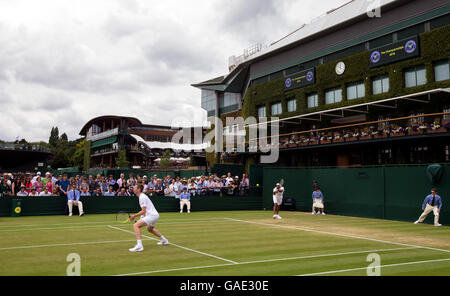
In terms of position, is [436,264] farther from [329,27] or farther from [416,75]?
[329,27]

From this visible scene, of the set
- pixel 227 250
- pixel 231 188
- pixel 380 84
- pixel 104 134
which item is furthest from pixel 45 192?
pixel 104 134

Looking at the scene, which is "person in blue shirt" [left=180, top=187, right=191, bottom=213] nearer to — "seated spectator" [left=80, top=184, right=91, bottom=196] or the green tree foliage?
"seated spectator" [left=80, top=184, right=91, bottom=196]

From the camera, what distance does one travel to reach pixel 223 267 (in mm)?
9258

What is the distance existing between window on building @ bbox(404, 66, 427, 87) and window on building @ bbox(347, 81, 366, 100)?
4.38 metres

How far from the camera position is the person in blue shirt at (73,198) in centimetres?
2348

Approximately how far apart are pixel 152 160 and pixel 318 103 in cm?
4880

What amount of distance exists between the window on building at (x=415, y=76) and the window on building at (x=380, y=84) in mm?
1881

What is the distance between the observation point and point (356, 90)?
132 ft

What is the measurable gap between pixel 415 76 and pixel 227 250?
97.9 feet

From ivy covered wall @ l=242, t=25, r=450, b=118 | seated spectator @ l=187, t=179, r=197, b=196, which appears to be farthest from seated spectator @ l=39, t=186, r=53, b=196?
ivy covered wall @ l=242, t=25, r=450, b=118

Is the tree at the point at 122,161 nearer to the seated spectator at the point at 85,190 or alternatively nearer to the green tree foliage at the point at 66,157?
the green tree foliage at the point at 66,157

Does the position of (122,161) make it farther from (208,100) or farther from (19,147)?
(19,147)

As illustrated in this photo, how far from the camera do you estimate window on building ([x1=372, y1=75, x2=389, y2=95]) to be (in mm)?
37438
